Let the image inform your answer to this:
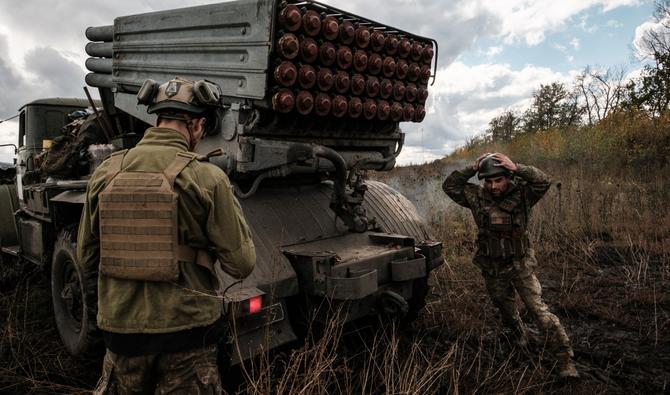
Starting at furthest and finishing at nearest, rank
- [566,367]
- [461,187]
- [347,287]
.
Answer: [461,187] < [566,367] < [347,287]

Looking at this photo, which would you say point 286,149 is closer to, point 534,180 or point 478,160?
point 478,160

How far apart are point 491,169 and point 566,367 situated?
1.62 meters

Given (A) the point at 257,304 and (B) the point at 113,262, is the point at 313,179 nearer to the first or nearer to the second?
(A) the point at 257,304

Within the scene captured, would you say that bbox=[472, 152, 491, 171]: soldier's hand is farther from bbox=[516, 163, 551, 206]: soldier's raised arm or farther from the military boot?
the military boot

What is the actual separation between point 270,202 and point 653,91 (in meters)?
20.7

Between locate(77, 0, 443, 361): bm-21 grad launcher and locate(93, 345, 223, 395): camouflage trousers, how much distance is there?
0.72m

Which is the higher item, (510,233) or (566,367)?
(510,233)

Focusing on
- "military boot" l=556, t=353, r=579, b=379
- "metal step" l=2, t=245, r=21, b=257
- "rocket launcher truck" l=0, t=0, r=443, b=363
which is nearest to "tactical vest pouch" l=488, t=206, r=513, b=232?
"rocket launcher truck" l=0, t=0, r=443, b=363

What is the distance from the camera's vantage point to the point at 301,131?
3799mm

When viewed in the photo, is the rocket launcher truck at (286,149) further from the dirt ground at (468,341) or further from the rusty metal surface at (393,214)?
the dirt ground at (468,341)

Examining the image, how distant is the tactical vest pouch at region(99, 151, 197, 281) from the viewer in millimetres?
1961

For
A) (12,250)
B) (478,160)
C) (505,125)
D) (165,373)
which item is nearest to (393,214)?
(478,160)

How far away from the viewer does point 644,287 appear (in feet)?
18.6

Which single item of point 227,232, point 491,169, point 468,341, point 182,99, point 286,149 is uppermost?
point 182,99
